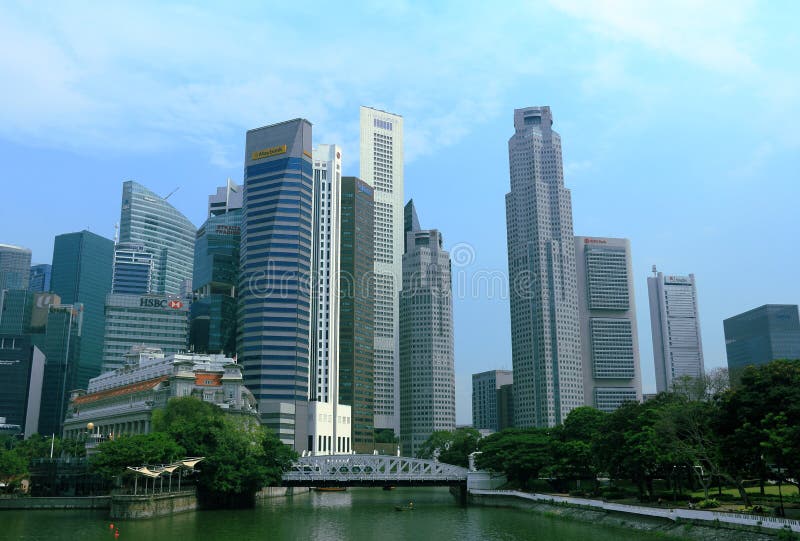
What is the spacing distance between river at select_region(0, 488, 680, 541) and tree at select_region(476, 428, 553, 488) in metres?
17.2

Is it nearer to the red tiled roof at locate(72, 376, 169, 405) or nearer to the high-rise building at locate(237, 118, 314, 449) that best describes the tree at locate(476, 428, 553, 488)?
the red tiled roof at locate(72, 376, 169, 405)

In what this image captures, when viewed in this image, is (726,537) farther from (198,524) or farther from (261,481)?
(261,481)

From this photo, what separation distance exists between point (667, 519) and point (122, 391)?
13559 cm

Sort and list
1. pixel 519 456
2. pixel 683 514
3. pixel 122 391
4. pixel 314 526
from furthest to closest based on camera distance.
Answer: pixel 122 391, pixel 519 456, pixel 314 526, pixel 683 514

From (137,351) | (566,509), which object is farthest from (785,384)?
(137,351)

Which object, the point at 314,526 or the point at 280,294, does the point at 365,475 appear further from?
the point at 280,294

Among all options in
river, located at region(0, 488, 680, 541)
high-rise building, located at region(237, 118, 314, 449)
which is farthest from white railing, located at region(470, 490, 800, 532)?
high-rise building, located at region(237, 118, 314, 449)

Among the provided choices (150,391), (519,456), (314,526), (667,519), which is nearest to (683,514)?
(667,519)

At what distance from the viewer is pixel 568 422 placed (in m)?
126

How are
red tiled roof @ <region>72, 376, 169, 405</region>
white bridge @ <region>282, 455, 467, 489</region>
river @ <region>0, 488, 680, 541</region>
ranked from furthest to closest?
red tiled roof @ <region>72, 376, 169, 405</region> < white bridge @ <region>282, 455, 467, 489</region> < river @ <region>0, 488, 680, 541</region>

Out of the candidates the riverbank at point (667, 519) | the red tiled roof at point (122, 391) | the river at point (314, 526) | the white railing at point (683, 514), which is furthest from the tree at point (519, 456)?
the red tiled roof at point (122, 391)

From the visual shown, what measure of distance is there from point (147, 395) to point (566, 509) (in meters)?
99.2

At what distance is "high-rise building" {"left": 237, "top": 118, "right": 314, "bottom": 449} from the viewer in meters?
192

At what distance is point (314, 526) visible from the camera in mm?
84625
